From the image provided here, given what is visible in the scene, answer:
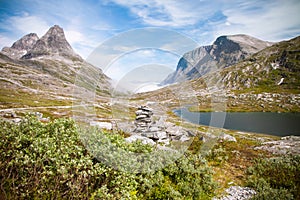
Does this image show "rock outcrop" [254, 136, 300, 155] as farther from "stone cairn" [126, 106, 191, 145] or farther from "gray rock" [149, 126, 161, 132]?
"gray rock" [149, 126, 161, 132]

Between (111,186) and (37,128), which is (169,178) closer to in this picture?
(111,186)

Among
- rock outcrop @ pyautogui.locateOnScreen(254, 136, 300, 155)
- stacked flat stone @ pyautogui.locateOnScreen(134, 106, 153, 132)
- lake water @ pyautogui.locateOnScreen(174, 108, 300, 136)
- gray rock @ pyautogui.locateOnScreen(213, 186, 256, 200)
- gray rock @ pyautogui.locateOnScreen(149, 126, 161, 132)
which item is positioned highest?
stacked flat stone @ pyautogui.locateOnScreen(134, 106, 153, 132)

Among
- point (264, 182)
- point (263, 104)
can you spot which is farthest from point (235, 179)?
point (263, 104)

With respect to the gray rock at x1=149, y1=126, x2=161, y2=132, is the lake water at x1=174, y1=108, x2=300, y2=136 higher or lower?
lower

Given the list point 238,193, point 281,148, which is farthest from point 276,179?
point 281,148

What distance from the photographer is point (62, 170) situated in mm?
8812

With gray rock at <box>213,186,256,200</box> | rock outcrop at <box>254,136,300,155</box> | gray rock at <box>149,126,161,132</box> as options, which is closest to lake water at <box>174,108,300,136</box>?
rock outcrop at <box>254,136,300,155</box>

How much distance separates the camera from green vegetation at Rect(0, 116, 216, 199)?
29.7 feet

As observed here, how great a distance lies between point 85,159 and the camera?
9.92 m

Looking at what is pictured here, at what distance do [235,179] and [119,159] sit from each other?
1197 centimetres

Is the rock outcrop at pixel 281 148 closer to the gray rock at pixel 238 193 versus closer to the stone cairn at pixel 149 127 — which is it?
the stone cairn at pixel 149 127

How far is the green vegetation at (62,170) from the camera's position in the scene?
29.7 feet

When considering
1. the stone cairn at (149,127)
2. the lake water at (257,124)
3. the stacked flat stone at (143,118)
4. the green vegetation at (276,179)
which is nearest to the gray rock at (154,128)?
the stone cairn at (149,127)

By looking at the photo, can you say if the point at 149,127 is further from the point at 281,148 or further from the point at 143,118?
the point at 281,148
